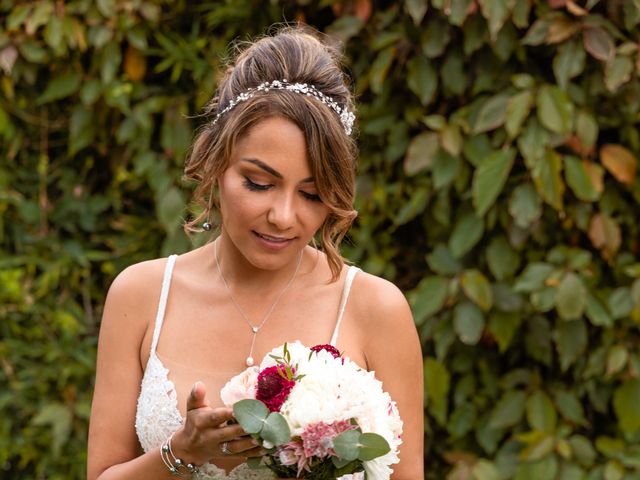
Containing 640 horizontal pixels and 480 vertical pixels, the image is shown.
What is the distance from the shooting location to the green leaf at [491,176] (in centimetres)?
365

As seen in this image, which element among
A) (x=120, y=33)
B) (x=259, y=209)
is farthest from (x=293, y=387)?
(x=120, y=33)

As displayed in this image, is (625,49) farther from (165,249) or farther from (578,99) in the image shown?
(165,249)

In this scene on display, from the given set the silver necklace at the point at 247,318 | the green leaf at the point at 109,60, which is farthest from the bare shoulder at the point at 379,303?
the green leaf at the point at 109,60

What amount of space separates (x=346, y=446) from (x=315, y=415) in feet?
0.30

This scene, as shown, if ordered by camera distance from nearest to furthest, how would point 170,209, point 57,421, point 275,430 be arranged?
point 275,430 < point 170,209 < point 57,421

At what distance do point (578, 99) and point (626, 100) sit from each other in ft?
0.58

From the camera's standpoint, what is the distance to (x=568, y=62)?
11.9 ft

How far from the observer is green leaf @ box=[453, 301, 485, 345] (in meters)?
3.70

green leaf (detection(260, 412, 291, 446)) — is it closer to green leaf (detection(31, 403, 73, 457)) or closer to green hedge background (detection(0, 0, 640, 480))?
green hedge background (detection(0, 0, 640, 480))

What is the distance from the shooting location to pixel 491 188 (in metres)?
3.65

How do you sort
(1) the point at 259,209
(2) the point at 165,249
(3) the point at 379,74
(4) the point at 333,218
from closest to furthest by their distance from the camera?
(1) the point at 259,209 < (4) the point at 333,218 < (3) the point at 379,74 < (2) the point at 165,249

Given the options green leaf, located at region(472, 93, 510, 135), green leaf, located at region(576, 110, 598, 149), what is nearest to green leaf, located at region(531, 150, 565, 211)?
green leaf, located at region(576, 110, 598, 149)

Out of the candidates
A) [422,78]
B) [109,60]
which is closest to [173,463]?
[422,78]

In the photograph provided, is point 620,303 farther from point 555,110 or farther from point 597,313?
point 555,110
